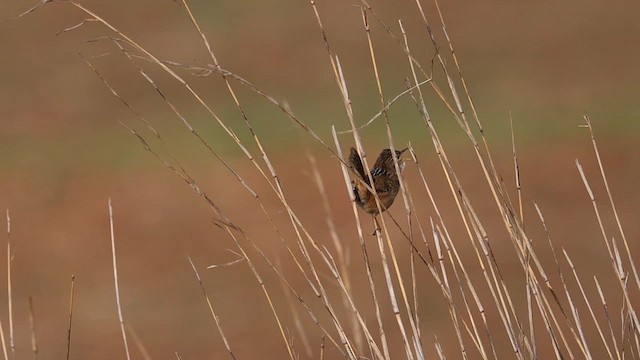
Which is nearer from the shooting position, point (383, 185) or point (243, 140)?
point (383, 185)

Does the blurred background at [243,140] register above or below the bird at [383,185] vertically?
below

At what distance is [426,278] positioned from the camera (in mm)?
9555

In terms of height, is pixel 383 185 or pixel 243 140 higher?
pixel 383 185

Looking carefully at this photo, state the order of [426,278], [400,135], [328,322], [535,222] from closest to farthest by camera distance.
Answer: [328,322] → [426,278] → [535,222] → [400,135]

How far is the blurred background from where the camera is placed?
9.78 metres

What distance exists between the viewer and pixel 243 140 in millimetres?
12023

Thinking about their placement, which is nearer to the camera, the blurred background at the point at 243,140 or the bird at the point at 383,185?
the bird at the point at 383,185

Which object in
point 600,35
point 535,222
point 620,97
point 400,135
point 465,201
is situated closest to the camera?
point 465,201

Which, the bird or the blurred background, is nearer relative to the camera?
the bird

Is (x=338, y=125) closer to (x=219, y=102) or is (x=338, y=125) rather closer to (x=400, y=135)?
(x=400, y=135)

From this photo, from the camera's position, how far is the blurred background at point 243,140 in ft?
32.1

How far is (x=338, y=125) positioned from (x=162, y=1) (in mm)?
4932

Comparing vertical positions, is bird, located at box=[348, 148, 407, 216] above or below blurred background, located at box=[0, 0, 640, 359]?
above

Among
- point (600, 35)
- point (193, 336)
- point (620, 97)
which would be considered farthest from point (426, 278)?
point (600, 35)
